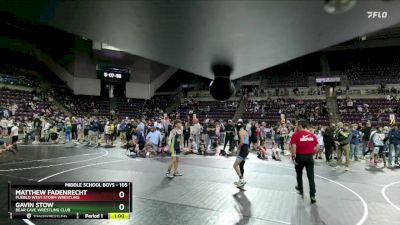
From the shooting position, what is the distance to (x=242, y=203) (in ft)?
20.1

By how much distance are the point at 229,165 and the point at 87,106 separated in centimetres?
2276

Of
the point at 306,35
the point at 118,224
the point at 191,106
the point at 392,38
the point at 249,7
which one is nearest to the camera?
the point at 249,7

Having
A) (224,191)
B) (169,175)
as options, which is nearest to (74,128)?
(169,175)

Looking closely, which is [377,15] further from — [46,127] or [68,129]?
[46,127]

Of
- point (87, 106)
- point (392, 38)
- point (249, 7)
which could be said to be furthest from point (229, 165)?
point (392, 38)

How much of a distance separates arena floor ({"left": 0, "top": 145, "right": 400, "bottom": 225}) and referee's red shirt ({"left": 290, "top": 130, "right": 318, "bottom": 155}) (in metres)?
1.05

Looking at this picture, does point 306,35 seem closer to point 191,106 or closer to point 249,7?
point 249,7

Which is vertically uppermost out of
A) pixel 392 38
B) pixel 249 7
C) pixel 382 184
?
pixel 392 38

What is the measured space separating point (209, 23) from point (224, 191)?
617 centimetres

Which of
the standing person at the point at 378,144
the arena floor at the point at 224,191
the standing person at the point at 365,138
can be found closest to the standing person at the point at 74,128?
the arena floor at the point at 224,191

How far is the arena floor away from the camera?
525cm
